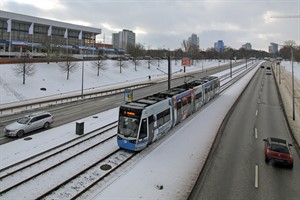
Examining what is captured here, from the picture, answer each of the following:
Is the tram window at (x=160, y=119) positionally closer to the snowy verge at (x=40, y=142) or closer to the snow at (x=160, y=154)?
the snow at (x=160, y=154)

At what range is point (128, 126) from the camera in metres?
18.1

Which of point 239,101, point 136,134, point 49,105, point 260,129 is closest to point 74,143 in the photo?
point 136,134

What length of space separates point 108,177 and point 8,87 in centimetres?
3879

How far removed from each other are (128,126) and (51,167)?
552 cm

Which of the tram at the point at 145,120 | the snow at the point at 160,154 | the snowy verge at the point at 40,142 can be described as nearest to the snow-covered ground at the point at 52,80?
the snow at the point at 160,154

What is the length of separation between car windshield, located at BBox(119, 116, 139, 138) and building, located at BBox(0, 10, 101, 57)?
70078 mm

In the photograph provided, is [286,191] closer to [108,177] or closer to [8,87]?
[108,177]

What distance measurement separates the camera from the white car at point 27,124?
74.6ft

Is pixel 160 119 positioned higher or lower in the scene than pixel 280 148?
higher

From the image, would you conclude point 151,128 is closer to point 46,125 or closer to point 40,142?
point 40,142

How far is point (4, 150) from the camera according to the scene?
19297mm

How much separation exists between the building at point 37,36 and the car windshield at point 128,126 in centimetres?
7008

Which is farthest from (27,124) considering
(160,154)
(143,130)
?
(160,154)

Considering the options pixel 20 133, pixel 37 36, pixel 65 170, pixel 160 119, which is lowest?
pixel 65 170
